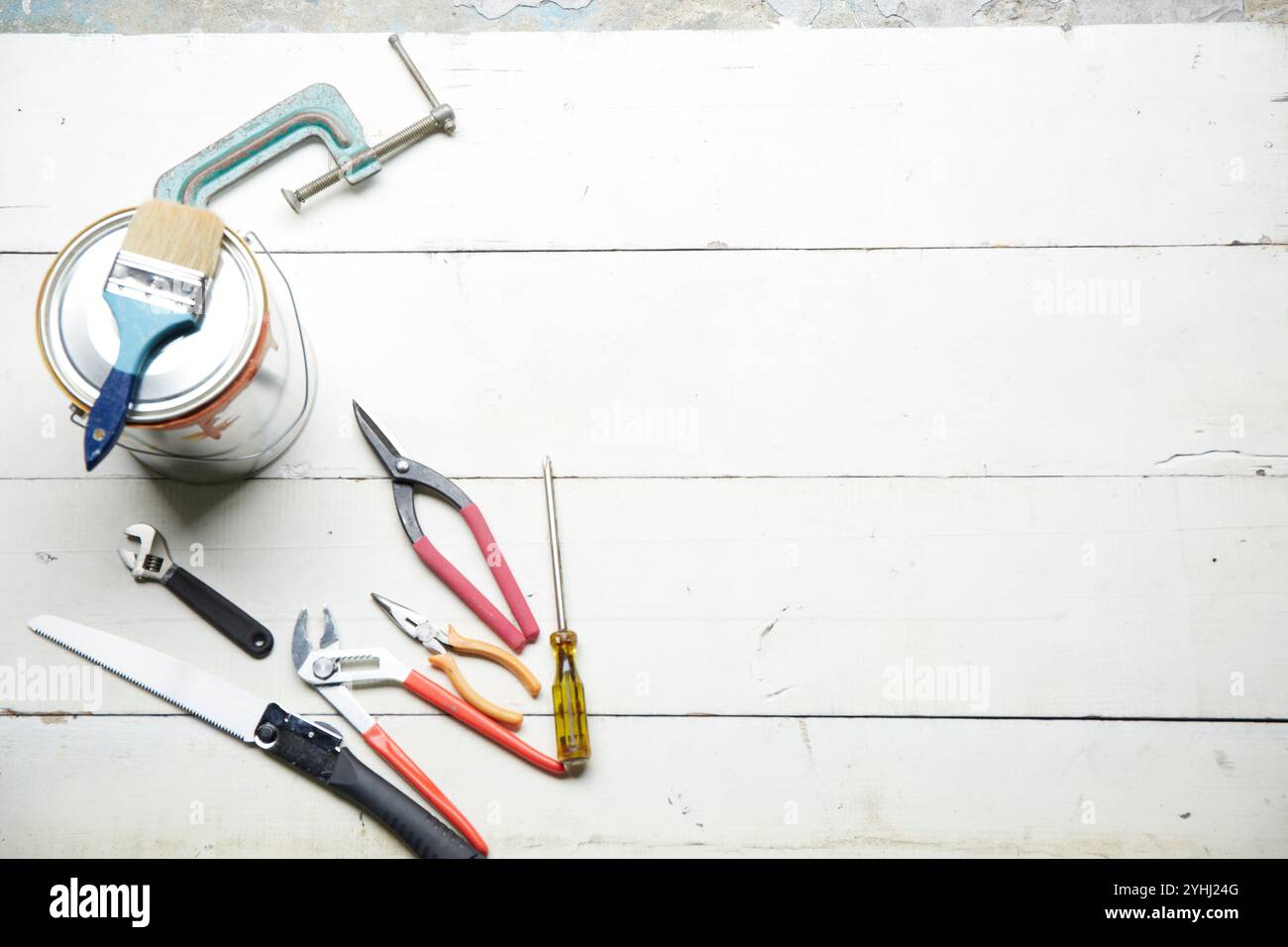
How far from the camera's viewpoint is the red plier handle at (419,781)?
0.90 m

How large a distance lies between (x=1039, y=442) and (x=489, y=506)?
55 centimetres

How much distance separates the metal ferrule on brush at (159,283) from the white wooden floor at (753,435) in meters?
0.23

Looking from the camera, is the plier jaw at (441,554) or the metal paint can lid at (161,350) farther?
the plier jaw at (441,554)

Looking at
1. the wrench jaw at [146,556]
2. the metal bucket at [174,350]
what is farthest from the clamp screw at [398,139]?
the wrench jaw at [146,556]

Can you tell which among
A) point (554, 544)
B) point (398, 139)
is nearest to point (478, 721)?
point (554, 544)

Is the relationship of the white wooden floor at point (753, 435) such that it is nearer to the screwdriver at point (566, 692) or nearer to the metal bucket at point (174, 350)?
the screwdriver at point (566, 692)

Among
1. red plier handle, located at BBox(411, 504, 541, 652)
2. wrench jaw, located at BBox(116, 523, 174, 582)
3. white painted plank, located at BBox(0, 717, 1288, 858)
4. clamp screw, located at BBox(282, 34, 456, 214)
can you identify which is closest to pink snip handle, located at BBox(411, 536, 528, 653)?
red plier handle, located at BBox(411, 504, 541, 652)

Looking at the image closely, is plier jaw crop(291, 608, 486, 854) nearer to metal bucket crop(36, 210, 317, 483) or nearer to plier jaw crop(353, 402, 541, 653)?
plier jaw crop(353, 402, 541, 653)

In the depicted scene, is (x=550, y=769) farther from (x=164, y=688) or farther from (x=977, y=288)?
(x=977, y=288)

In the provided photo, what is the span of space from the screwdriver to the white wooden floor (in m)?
0.02

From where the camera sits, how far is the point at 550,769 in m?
0.91

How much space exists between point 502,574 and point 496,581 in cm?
1

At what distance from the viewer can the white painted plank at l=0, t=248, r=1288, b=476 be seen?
3.23 feet
